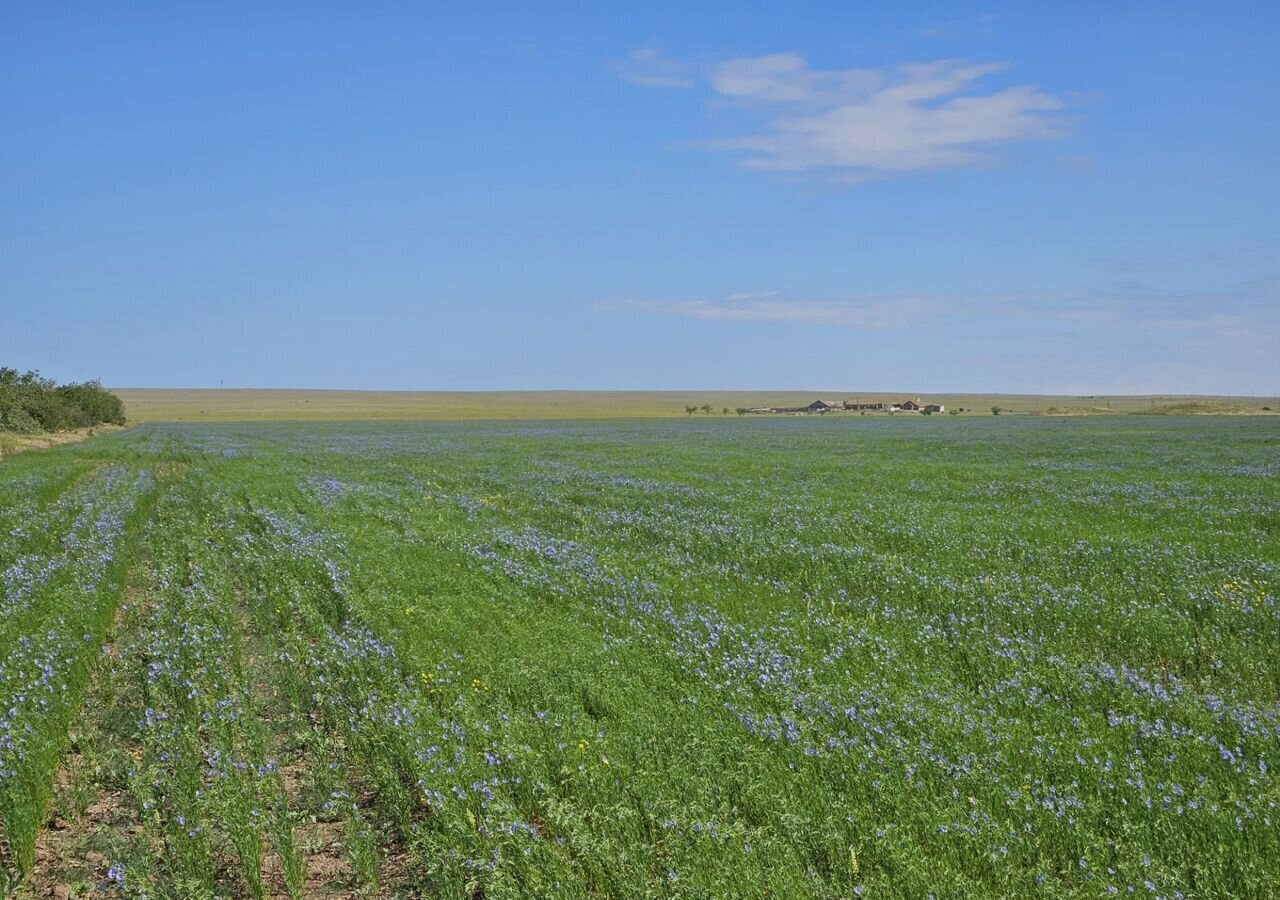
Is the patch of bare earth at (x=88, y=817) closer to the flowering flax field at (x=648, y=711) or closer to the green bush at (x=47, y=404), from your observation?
the flowering flax field at (x=648, y=711)

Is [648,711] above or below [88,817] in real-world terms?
above

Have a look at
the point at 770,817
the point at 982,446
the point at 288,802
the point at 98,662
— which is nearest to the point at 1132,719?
the point at 770,817

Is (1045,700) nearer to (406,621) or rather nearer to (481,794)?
(481,794)

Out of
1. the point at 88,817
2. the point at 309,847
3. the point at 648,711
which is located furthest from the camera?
the point at 648,711

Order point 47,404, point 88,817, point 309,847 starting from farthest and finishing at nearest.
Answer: point 47,404 → point 88,817 → point 309,847

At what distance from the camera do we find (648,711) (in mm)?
7895

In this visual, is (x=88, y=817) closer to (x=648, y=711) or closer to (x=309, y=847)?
(x=309, y=847)

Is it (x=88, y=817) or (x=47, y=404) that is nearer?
(x=88, y=817)

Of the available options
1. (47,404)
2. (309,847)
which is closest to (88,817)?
(309,847)

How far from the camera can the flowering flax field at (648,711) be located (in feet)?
18.5

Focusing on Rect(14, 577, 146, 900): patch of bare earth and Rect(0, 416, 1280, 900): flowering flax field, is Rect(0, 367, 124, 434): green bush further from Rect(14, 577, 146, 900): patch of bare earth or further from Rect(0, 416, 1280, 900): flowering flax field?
Rect(14, 577, 146, 900): patch of bare earth

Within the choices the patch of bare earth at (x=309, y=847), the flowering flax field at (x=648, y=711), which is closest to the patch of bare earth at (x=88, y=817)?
the flowering flax field at (x=648, y=711)

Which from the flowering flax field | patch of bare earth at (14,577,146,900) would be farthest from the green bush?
patch of bare earth at (14,577,146,900)

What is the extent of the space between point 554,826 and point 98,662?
675 centimetres
